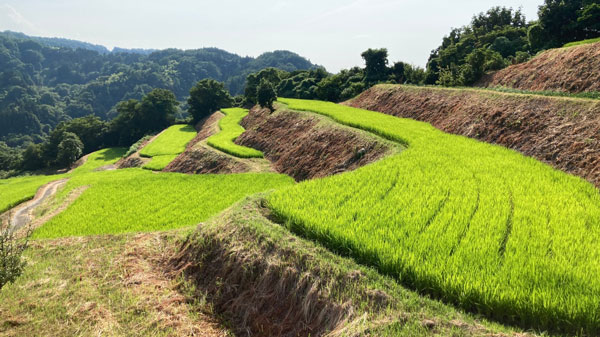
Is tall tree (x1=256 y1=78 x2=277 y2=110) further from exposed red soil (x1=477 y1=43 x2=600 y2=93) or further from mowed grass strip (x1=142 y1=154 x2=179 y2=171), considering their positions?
exposed red soil (x1=477 y1=43 x2=600 y2=93)

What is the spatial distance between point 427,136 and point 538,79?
11.4 m

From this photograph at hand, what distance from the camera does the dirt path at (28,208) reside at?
15.5 metres

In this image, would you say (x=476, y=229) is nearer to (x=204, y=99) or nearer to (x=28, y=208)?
(x=28, y=208)

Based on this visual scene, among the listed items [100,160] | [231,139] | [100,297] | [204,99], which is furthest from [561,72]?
[100,160]

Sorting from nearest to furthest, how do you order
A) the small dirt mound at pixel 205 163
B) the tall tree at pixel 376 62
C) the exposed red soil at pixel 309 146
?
the exposed red soil at pixel 309 146, the small dirt mound at pixel 205 163, the tall tree at pixel 376 62

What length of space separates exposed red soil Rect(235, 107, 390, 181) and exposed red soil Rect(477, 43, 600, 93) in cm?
1294

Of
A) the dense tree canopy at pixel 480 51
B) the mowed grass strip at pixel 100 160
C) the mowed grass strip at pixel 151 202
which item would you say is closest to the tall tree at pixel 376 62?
the dense tree canopy at pixel 480 51

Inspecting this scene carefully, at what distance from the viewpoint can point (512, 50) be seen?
37.2 meters

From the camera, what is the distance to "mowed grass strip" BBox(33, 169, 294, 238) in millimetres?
11914

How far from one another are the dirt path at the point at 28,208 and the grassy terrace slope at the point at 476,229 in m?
14.0

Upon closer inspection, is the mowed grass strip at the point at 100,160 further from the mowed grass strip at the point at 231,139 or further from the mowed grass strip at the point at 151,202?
the mowed grass strip at the point at 151,202

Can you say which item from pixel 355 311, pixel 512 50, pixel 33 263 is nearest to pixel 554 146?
pixel 355 311

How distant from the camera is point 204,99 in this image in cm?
5947

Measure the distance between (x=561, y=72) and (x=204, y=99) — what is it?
5534 centimetres
